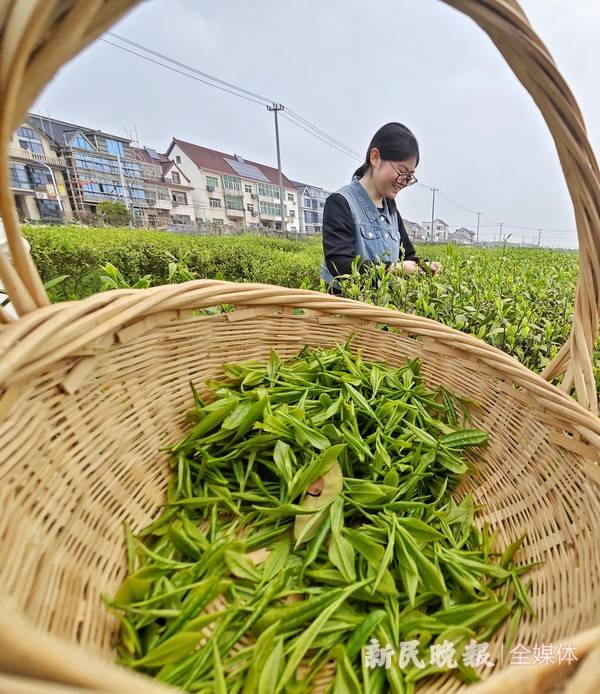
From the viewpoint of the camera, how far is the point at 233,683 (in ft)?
1.34

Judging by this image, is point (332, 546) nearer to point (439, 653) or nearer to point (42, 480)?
point (439, 653)

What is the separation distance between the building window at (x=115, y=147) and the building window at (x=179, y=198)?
303 centimetres

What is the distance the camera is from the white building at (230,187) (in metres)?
21.0

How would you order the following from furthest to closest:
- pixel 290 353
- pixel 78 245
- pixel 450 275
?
pixel 78 245 → pixel 450 275 → pixel 290 353

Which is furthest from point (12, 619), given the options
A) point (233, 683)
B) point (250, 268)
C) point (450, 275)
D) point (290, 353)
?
point (250, 268)

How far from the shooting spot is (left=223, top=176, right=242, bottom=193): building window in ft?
72.4

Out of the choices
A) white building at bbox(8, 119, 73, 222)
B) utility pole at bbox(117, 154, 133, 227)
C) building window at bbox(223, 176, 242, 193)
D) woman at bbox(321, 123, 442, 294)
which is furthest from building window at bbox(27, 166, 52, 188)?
woman at bbox(321, 123, 442, 294)

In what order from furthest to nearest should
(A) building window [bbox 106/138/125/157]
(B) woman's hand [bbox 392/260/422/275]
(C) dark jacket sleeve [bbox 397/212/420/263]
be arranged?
(A) building window [bbox 106/138/125/157]
(C) dark jacket sleeve [bbox 397/212/420/263]
(B) woman's hand [bbox 392/260/422/275]

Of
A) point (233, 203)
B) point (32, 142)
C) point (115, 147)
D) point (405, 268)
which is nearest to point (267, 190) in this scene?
point (233, 203)

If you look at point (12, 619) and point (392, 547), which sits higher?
point (12, 619)

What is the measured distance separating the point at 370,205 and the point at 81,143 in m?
19.3

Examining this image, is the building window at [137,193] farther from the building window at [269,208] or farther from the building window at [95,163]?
the building window at [269,208]

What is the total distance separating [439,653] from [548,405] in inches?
13.9

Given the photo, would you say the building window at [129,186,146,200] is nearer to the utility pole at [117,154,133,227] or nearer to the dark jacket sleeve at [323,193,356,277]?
the utility pole at [117,154,133,227]
